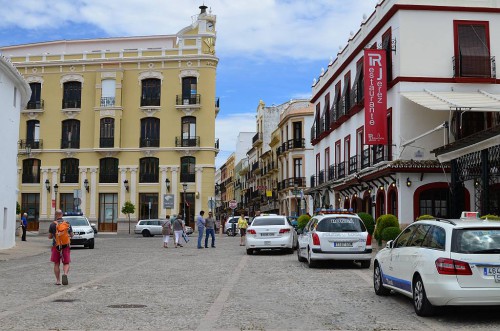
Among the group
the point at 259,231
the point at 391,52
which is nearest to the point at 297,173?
the point at 391,52

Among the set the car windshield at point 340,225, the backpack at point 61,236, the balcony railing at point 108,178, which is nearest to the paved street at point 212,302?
the backpack at point 61,236

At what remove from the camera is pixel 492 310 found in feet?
35.3

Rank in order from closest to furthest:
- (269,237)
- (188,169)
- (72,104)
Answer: (269,237)
(188,169)
(72,104)

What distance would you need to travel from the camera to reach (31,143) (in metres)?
62.0

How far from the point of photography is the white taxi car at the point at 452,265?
9.44 m

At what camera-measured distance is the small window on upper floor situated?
98.5 ft

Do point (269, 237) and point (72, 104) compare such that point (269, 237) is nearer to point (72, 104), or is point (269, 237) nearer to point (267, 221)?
point (267, 221)

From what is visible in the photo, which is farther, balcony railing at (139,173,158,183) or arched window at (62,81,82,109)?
arched window at (62,81,82,109)

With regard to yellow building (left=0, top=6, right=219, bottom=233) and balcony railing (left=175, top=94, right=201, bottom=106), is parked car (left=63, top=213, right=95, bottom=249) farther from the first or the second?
balcony railing (left=175, top=94, right=201, bottom=106)

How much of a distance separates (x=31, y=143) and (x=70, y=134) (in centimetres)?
388

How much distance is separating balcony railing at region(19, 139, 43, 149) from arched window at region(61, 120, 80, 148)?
222cm

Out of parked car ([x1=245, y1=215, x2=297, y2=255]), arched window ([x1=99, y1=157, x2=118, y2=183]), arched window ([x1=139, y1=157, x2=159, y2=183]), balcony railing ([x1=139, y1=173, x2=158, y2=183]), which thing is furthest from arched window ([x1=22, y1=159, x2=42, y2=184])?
parked car ([x1=245, y1=215, x2=297, y2=255])

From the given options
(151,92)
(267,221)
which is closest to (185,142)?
(151,92)

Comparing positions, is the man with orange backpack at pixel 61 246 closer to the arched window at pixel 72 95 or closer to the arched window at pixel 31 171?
the arched window at pixel 72 95
